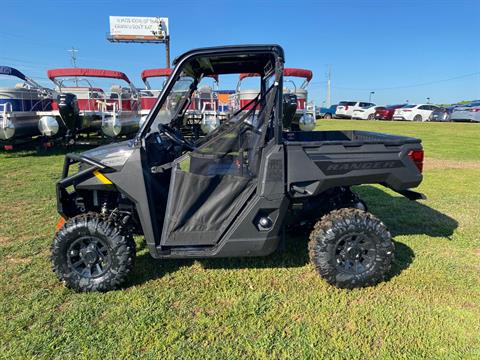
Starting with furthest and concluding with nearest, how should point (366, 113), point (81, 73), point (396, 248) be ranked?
point (366, 113) < point (81, 73) < point (396, 248)

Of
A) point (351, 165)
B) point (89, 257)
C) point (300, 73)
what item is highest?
point (300, 73)

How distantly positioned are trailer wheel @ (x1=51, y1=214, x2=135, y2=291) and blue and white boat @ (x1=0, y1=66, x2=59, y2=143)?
6852mm

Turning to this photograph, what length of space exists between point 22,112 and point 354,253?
9.57m

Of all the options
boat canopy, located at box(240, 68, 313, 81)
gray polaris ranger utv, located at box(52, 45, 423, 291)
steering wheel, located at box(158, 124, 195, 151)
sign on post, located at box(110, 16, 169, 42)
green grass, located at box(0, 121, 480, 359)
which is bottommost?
green grass, located at box(0, 121, 480, 359)

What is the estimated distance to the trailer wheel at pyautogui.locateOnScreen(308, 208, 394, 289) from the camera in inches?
114

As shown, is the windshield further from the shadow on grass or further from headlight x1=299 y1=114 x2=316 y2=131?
headlight x1=299 y1=114 x2=316 y2=131

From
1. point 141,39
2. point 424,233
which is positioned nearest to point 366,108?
point 141,39

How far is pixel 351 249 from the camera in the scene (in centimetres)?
292

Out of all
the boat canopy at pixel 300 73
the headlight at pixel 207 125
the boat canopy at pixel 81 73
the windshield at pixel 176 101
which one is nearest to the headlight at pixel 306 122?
the boat canopy at pixel 300 73

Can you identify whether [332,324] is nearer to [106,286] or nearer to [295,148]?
[295,148]

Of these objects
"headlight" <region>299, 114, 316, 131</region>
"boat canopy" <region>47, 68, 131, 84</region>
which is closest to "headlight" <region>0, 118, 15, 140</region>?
"boat canopy" <region>47, 68, 131, 84</region>

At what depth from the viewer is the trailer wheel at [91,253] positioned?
110 inches

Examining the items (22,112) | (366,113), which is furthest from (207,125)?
(366,113)

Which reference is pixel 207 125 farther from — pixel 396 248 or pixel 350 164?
pixel 396 248
